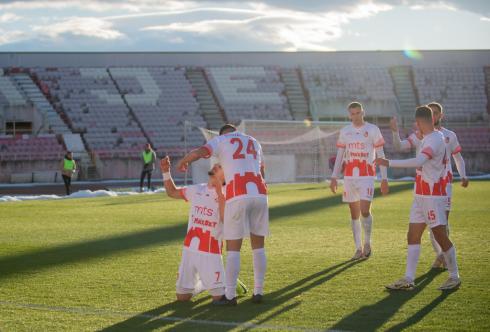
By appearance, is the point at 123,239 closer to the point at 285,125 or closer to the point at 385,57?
the point at 285,125

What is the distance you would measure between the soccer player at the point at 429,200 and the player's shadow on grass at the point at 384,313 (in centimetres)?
28

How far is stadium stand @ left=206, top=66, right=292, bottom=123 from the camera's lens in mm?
51281

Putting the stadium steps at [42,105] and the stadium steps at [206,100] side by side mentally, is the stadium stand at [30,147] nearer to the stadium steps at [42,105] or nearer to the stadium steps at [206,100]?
the stadium steps at [42,105]

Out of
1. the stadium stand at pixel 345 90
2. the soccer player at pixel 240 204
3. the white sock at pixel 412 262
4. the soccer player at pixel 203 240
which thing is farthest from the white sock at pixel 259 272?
the stadium stand at pixel 345 90

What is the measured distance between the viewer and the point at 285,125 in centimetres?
3788

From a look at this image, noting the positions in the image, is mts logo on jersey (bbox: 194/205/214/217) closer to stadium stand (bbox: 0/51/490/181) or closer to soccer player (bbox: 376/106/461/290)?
soccer player (bbox: 376/106/461/290)

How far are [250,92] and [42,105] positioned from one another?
1321cm

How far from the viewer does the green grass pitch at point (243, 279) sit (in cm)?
753

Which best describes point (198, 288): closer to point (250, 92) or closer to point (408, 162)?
point (408, 162)

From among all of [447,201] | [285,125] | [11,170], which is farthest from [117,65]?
[447,201]

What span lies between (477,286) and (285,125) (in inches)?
1137

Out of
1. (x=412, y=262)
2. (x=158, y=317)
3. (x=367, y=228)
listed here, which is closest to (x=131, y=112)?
(x=367, y=228)

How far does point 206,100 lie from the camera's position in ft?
169

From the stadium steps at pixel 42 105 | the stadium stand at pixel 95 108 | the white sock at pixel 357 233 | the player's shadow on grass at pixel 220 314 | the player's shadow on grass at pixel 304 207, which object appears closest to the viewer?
the player's shadow on grass at pixel 220 314
